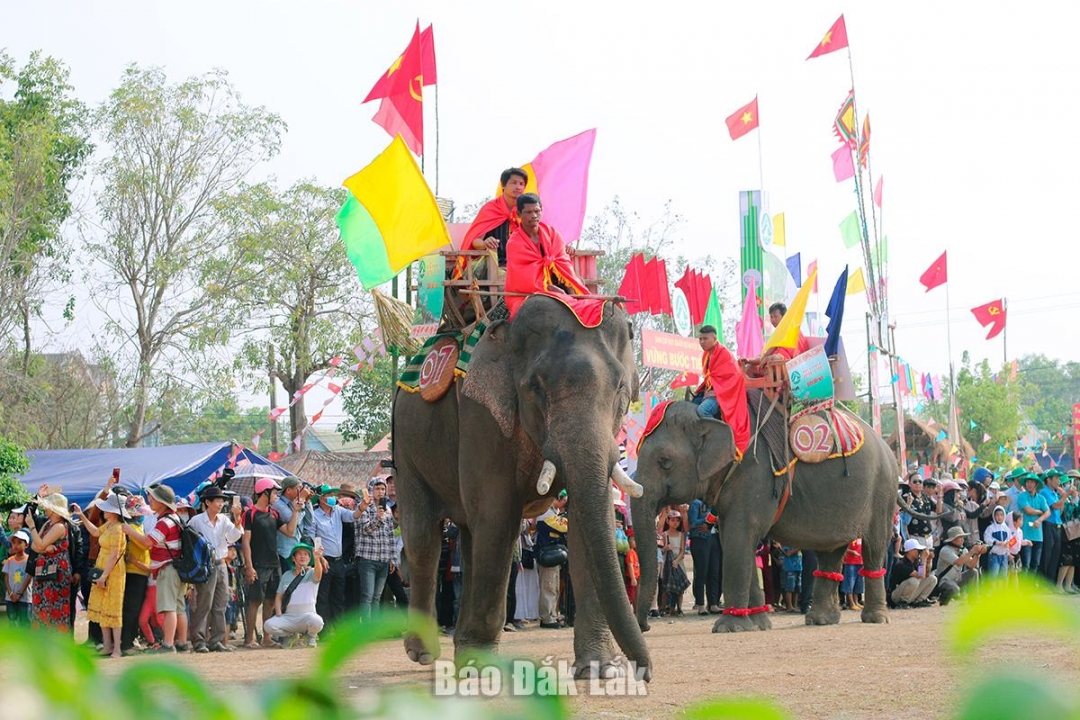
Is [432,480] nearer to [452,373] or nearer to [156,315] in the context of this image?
[452,373]

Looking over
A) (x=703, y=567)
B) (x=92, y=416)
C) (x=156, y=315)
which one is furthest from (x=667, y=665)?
(x=92, y=416)

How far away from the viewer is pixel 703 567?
17906 mm

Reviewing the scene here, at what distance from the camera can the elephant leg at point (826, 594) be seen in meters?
13.4

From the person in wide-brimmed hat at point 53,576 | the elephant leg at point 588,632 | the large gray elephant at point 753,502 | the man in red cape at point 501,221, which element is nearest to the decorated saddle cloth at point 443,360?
the man in red cape at point 501,221

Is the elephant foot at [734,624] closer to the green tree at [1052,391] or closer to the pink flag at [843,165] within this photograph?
the pink flag at [843,165]

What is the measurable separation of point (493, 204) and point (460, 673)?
3.57 m

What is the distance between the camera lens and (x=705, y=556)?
1780 centimetres

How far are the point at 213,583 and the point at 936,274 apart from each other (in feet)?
90.1

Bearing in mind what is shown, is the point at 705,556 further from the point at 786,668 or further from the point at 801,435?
the point at 786,668

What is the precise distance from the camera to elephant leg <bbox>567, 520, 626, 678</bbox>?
725 centimetres

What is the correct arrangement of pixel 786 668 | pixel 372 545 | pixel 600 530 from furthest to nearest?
pixel 372 545 < pixel 786 668 < pixel 600 530

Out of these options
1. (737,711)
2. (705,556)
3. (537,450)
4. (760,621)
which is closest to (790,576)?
(705,556)

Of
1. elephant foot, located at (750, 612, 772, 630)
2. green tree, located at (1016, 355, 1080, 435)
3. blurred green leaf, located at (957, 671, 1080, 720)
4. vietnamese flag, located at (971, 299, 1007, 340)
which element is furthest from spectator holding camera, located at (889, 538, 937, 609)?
green tree, located at (1016, 355, 1080, 435)

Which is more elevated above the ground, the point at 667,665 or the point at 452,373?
the point at 452,373
